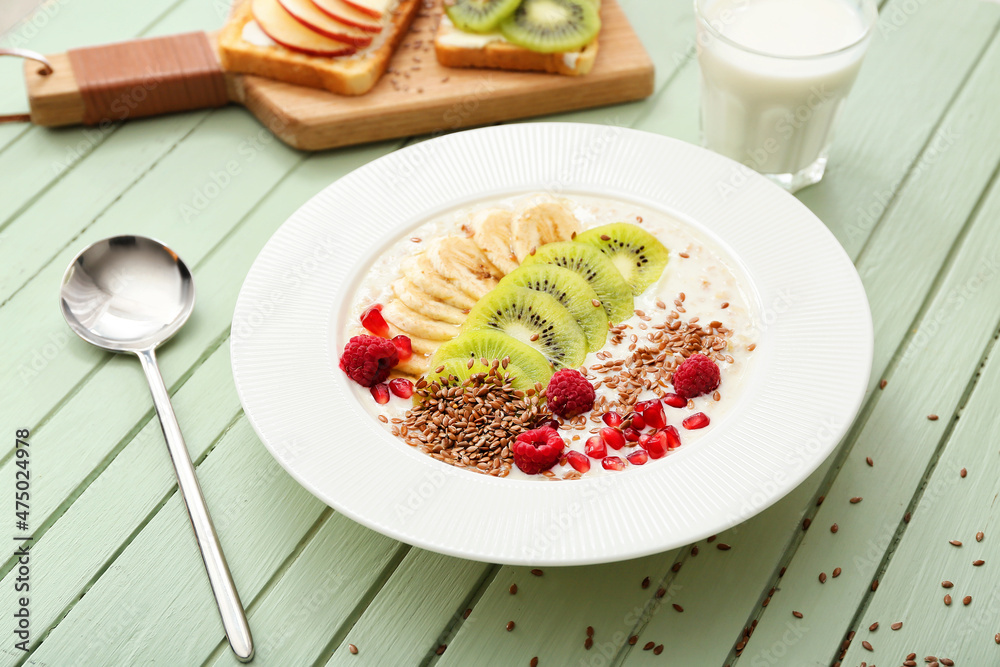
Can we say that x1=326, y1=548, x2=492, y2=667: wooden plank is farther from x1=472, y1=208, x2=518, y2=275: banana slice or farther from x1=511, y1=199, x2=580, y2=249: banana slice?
x1=511, y1=199, x2=580, y2=249: banana slice

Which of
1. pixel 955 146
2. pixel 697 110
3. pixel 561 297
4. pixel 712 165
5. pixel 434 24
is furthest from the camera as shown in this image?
pixel 434 24

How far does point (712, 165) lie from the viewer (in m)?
2.15

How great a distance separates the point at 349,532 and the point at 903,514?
1.14 metres

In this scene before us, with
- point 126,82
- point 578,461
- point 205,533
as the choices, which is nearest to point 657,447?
point 578,461

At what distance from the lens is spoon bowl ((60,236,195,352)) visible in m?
2.08

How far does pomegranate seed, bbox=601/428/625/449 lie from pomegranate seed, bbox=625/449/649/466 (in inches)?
1.3

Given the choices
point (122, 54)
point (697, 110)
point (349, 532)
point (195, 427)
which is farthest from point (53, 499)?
point (697, 110)

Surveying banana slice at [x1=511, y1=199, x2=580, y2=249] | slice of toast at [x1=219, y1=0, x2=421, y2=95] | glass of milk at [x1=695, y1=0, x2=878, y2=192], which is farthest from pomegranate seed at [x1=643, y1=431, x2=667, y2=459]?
slice of toast at [x1=219, y1=0, x2=421, y2=95]

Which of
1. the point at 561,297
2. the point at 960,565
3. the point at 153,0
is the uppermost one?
the point at 153,0

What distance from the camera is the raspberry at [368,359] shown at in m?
1.79

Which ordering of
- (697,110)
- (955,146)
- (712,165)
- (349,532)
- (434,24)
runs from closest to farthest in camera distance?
(349,532), (712,165), (955,146), (697,110), (434,24)

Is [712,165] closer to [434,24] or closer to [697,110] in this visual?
Answer: [697,110]

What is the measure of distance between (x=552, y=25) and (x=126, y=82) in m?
1.31

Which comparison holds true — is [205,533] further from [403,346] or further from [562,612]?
[562,612]
